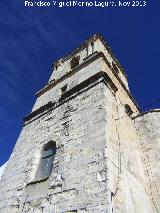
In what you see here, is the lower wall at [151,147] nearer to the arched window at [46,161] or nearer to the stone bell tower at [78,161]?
the stone bell tower at [78,161]

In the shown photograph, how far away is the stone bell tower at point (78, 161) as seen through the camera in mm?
4164

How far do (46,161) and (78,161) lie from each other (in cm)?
138

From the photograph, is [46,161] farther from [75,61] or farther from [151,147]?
[75,61]

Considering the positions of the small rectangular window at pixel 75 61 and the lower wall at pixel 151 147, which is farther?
the small rectangular window at pixel 75 61

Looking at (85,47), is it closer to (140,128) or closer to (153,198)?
(140,128)

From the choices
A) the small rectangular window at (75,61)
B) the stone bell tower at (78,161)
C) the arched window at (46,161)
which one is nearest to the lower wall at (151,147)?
the stone bell tower at (78,161)

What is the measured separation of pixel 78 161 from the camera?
4.82 meters

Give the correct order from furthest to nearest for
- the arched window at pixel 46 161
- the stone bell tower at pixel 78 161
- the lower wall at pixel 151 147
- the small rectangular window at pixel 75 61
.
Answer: the small rectangular window at pixel 75 61 < the lower wall at pixel 151 147 < the arched window at pixel 46 161 < the stone bell tower at pixel 78 161

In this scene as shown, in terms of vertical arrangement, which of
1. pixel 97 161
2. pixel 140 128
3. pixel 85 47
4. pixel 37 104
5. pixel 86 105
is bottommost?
pixel 97 161

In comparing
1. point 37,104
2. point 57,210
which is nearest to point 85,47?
point 37,104

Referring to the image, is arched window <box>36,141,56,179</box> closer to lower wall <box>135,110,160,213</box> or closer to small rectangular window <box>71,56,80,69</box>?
lower wall <box>135,110,160,213</box>

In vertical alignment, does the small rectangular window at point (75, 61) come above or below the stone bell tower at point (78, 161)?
above

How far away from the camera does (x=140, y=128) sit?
26.0 ft

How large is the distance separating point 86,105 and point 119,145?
58.0 inches
